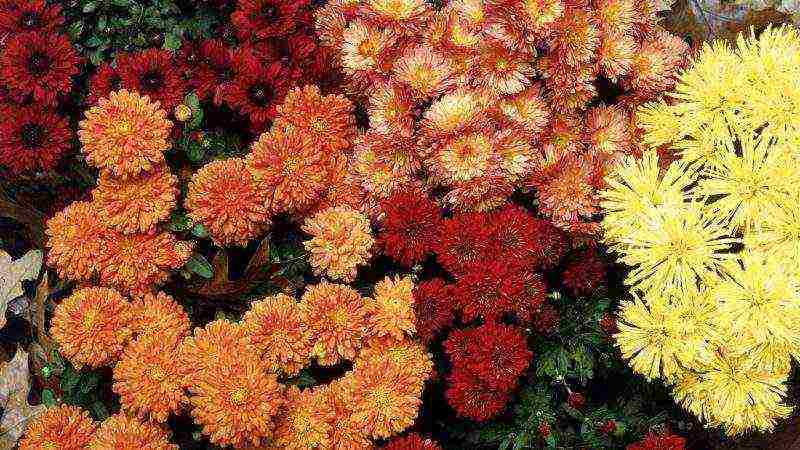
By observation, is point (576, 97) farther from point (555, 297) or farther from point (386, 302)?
point (386, 302)

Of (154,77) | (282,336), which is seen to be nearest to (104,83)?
(154,77)

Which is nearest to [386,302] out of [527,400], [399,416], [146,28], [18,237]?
[399,416]

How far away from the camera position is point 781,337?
1832mm

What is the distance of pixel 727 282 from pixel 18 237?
2.33m

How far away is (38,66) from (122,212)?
1.87 feet

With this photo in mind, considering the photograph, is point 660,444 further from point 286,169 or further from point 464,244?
point 286,169

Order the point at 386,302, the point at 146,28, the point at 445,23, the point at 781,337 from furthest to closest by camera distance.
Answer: the point at 146,28, the point at 445,23, the point at 386,302, the point at 781,337

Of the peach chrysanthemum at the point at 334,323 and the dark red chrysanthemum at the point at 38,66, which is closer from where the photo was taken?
the peach chrysanthemum at the point at 334,323

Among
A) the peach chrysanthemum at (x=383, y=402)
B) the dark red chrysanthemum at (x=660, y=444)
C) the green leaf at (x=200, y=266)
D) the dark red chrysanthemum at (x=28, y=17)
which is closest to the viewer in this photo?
the dark red chrysanthemum at (x=660, y=444)

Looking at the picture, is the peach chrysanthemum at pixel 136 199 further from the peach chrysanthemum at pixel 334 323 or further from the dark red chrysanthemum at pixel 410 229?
the dark red chrysanthemum at pixel 410 229

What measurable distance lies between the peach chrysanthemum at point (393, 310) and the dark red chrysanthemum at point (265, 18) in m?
0.87

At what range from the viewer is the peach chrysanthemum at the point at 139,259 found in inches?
86.8

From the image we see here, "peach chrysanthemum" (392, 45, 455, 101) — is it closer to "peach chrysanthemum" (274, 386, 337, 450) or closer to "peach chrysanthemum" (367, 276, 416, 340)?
"peach chrysanthemum" (367, 276, 416, 340)

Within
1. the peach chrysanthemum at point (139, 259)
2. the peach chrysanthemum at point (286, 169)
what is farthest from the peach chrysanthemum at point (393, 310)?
the peach chrysanthemum at point (139, 259)
